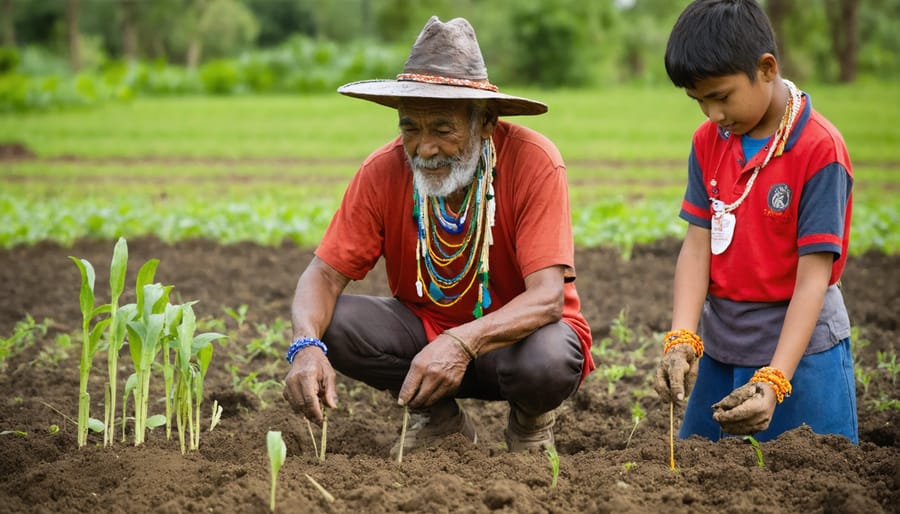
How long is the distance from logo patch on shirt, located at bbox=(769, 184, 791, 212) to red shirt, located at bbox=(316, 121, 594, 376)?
2.23 feet

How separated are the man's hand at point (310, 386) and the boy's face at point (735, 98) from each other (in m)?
1.46

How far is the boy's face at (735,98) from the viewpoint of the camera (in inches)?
118

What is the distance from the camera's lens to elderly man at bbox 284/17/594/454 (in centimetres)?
332

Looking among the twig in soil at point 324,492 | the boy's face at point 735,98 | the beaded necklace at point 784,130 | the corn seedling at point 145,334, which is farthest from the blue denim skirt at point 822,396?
the corn seedling at point 145,334

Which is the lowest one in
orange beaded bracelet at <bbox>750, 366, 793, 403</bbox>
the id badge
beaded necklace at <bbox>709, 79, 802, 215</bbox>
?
orange beaded bracelet at <bbox>750, 366, 793, 403</bbox>

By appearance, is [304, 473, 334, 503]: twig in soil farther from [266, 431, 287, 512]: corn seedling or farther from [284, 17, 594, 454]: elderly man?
[284, 17, 594, 454]: elderly man

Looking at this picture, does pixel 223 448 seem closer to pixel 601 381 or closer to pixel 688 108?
pixel 601 381

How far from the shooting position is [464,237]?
362 cm

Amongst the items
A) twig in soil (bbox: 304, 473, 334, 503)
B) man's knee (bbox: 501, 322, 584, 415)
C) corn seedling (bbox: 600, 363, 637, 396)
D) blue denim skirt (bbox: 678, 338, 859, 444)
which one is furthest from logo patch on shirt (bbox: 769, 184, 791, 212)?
twig in soil (bbox: 304, 473, 334, 503)

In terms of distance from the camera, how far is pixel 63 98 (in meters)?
19.4

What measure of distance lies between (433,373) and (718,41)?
4.41 ft

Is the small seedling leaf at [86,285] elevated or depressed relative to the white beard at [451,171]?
depressed

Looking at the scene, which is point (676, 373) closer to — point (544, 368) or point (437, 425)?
point (544, 368)

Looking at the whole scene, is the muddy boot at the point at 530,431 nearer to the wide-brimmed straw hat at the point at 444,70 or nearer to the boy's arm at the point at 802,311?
the boy's arm at the point at 802,311
